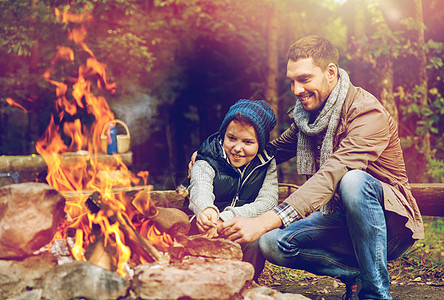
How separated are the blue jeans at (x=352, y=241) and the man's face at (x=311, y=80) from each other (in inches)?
28.8

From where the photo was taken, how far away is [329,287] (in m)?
4.16

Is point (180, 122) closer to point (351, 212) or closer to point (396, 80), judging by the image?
point (396, 80)

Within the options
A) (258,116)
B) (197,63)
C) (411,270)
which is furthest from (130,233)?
(197,63)

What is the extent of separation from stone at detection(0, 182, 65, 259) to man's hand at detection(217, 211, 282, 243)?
1.06 meters

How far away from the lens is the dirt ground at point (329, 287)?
3.86 metres

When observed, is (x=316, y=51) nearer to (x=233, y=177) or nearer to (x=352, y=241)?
(x=233, y=177)

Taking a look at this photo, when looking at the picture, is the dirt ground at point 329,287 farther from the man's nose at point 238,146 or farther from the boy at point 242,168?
the man's nose at point 238,146

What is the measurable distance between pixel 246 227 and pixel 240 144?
2.78 feet

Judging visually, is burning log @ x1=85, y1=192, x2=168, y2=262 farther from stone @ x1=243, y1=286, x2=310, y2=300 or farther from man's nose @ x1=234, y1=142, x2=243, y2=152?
man's nose @ x1=234, y1=142, x2=243, y2=152

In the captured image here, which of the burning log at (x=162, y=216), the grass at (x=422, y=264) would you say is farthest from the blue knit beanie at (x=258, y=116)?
the grass at (x=422, y=264)

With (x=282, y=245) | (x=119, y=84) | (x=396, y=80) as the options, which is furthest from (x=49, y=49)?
(x=282, y=245)

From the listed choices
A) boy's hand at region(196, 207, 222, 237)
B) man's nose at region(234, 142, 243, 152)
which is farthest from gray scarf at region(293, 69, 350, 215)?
boy's hand at region(196, 207, 222, 237)

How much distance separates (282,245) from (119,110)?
768 centimetres

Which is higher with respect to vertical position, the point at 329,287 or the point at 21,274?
the point at 21,274
